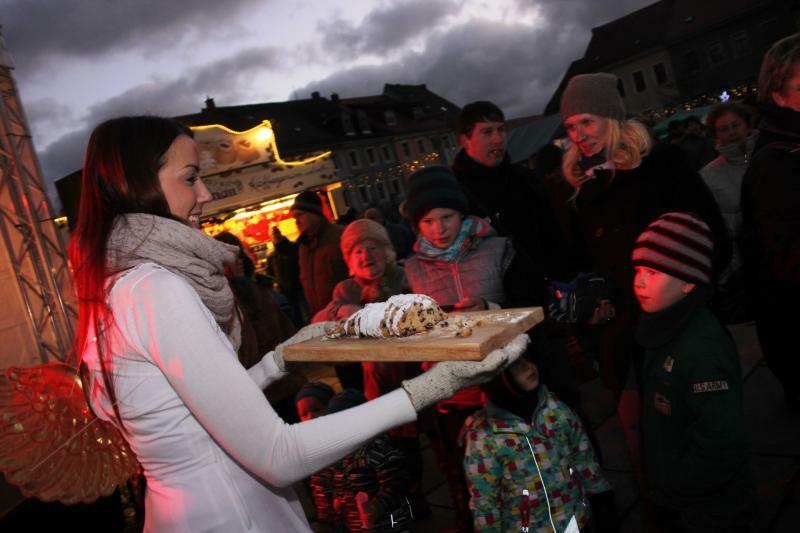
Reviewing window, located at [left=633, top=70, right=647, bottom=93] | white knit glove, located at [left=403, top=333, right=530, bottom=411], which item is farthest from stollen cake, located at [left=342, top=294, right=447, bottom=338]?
window, located at [left=633, top=70, right=647, bottom=93]

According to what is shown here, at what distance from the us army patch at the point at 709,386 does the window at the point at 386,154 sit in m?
43.0

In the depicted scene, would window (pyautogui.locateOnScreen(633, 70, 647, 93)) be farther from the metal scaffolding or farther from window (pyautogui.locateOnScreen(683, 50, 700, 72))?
the metal scaffolding

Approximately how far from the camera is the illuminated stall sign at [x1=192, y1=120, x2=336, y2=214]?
12938 mm

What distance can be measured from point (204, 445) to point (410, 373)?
2.44m

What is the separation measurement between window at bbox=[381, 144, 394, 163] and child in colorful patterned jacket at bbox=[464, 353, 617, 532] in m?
42.6

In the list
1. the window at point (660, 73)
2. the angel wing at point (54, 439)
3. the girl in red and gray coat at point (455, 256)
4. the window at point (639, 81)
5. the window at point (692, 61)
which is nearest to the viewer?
the angel wing at point (54, 439)

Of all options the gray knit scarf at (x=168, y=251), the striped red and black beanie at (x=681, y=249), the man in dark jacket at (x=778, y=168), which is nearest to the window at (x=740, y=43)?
the man in dark jacket at (x=778, y=168)

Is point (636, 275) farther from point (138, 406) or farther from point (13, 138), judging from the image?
point (13, 138)

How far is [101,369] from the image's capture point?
1443 millimetres

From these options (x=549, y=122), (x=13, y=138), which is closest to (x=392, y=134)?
(x=549, y=122)

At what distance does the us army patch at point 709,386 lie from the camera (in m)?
2.23

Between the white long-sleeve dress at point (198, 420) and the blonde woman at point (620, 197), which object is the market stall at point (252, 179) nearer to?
the blonde woman at point (620, 197)

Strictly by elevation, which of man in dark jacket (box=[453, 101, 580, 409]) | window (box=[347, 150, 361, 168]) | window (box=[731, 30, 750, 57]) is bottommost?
man in dark jacket (box=[453, 101, 580, 409])

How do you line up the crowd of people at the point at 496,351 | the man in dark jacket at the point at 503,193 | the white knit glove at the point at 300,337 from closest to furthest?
the crowd of people at the point at 496,351
the white knit glove at the point at 300,337
the man in dark jacket at the point at 503,193
